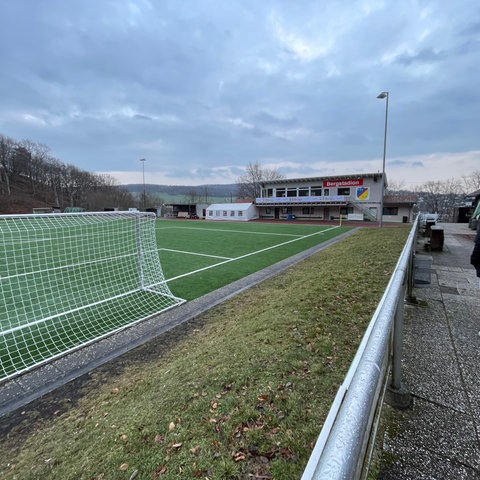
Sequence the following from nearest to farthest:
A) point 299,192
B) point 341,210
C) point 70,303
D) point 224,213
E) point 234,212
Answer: point 70,303, point 341,210, point 299,192, point 234,212, point 224,213

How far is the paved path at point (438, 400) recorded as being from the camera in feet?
5.94

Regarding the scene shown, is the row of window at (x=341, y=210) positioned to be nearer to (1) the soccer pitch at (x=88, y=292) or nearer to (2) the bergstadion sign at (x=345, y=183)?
(2) the bergstadion sign at (x=345, y=183)

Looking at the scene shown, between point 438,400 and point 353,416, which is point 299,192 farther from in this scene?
point 353,416

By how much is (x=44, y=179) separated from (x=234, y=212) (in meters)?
59.6

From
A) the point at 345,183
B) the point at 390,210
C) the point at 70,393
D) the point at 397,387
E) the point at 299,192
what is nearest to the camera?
the point at 397,387

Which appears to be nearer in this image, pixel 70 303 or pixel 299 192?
pixel 70 303

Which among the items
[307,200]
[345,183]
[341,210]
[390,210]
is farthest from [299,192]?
[390,210]

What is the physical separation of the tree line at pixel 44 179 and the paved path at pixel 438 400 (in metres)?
67.0

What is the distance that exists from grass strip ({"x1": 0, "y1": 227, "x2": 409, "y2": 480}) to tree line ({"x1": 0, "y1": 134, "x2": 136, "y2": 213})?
65.9 m

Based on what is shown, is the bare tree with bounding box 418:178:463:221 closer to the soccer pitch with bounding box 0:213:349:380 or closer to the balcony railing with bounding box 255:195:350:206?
the balcony railing with bounding box 255:195:350:206

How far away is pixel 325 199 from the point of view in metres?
→ 36.4

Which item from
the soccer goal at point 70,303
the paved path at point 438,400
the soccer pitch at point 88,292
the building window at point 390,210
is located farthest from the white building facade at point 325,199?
the soccer goal at point 70,303

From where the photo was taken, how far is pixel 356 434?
656 millimetres

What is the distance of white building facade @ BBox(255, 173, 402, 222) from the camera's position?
3459 centimetres
